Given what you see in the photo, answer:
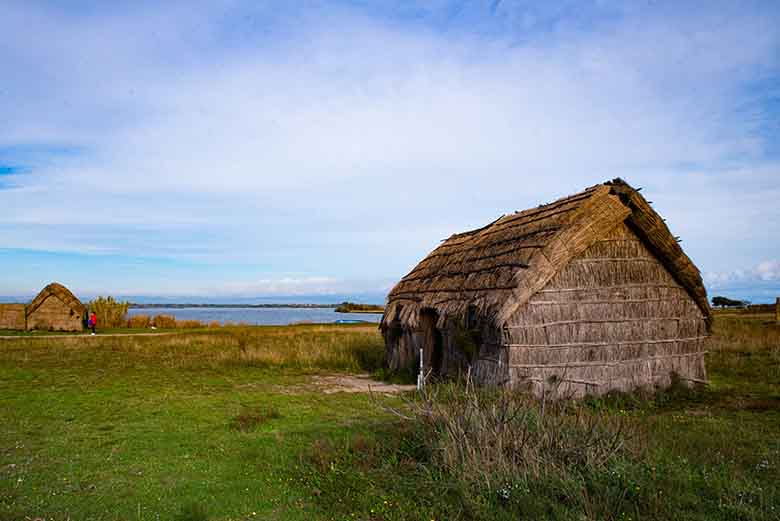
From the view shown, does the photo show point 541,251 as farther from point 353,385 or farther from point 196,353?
point 196,353

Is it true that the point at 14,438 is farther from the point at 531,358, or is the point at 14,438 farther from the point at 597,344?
the point at 597,344

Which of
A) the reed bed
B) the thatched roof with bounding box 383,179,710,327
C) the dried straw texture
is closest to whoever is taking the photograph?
the thatched roof with bounding box 383,179,710,327

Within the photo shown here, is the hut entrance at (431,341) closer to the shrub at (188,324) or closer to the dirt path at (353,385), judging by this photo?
the dirt path at (353,385)

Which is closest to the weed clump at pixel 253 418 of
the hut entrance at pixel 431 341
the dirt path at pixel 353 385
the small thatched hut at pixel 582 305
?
the dirt path at pixel 353 385

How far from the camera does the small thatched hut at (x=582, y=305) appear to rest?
1152cm

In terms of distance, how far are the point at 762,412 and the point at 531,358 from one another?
433cm

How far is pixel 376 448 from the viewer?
760 cm

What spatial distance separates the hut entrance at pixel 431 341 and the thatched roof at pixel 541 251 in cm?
32

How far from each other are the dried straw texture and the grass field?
27.4 inches

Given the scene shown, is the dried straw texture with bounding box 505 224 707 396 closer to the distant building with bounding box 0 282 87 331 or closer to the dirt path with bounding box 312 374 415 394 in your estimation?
the dirt path with bounding box 312 374 415 394

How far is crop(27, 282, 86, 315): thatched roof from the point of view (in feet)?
110

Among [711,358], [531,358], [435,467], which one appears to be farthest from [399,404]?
[711,358]

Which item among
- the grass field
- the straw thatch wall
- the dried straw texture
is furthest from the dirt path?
the straw thatch wall

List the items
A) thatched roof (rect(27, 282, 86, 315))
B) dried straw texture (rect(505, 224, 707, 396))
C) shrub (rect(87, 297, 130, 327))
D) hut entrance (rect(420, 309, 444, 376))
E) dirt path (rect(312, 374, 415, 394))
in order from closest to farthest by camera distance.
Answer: dried straw texture (rect(505, 224, 707, 396))
dirt path (rect(312, 374, 415, 394))
hut entrance (rect(420, 309, 444, 376))
thatched roof (rect(27, 282, 86, 315))
shrub (rect(87, 297, 130, 327))
